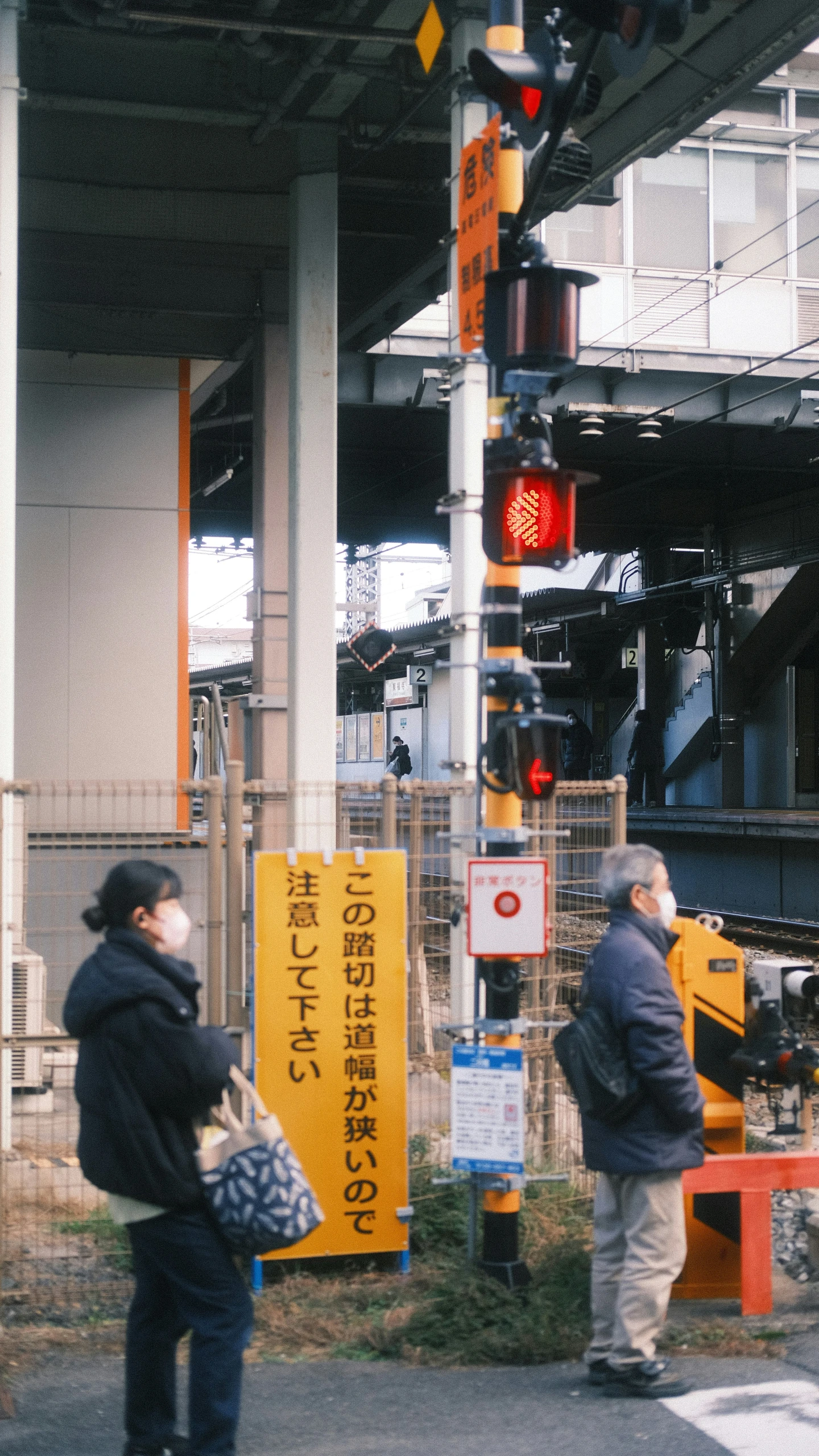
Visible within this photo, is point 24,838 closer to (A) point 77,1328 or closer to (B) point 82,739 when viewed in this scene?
(A) point 77,1328

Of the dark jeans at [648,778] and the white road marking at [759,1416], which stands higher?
the dark jeans at [648,778]

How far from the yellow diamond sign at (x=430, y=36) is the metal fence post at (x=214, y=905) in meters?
4.31

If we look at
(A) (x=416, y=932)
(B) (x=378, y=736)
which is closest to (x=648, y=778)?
(B) (x=378, y=736)

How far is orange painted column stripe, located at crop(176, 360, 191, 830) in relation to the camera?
47.0 feet

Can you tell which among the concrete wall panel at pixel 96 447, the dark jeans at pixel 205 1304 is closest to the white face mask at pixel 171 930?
the dark jeans at pixel 205 1304

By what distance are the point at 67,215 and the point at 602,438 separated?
9513 millimetres

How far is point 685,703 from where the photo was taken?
95.9ft

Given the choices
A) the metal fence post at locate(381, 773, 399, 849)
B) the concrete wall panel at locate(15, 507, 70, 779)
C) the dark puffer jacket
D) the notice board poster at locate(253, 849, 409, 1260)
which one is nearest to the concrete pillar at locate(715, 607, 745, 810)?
the concrete wall panel at locate(15, 507, 70, 779)

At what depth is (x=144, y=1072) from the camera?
11.8 ft

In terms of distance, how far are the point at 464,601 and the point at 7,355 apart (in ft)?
9.69

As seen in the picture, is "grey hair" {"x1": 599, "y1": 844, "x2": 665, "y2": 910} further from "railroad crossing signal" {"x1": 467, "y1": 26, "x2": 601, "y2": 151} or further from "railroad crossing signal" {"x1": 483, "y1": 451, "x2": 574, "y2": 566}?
"railroad crossing signal" {"x1": 467, "y1": 26, "x2": 601, "y2": 151}

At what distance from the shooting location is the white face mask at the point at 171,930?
3.77 metres

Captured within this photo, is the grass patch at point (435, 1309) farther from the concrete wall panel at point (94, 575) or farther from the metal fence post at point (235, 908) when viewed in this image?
the concrete wall panel at point (94, 575)

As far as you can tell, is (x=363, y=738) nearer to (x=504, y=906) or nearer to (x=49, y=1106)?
(x=49, y=1106)
